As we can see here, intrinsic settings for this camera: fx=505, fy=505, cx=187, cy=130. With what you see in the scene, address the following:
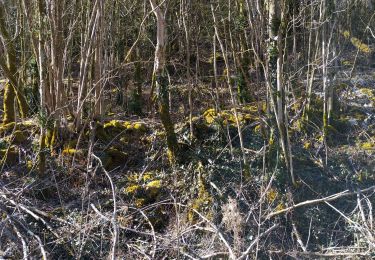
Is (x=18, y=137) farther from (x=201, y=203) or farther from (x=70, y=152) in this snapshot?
(x=201, y=203)

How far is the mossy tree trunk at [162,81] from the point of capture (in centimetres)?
671

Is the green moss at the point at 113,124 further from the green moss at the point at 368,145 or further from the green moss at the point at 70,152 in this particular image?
the green moss at the point at 368,145

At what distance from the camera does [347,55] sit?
35.8 feet

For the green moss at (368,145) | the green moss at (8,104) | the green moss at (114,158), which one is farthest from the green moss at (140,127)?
the green moss at (368,145)

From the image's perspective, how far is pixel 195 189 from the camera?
7.20 metres

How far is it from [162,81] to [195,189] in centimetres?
160

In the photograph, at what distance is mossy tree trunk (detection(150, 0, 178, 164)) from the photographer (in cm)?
671

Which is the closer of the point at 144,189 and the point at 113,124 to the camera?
the point at 144,189

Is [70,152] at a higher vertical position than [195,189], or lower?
higher

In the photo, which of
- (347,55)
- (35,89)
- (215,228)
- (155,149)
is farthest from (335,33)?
(35,89)

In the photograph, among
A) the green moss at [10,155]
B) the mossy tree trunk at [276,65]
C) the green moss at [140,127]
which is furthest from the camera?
the green moss at [140,127]

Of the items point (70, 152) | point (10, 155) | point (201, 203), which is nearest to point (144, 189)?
point (201, 203)

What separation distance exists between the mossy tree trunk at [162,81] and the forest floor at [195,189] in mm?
336

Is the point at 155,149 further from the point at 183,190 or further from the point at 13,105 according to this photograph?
the point at 13,105
